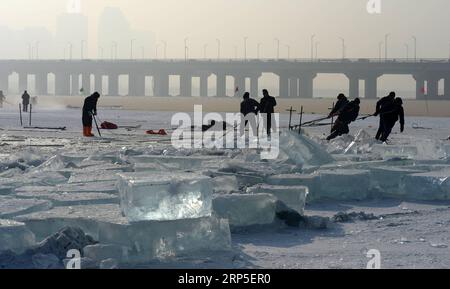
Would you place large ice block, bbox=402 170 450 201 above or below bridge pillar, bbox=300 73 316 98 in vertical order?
below

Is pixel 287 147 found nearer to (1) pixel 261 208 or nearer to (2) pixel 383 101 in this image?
(1) pixel 261 208

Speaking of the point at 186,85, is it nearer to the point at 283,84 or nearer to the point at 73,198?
the point at 283,84

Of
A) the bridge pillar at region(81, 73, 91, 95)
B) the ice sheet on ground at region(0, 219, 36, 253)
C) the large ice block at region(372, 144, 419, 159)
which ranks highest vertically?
the bridge pillar at region(81, 73, 91, 95)

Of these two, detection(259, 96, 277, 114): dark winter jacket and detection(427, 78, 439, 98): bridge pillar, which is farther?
detection(427, 78, 439, 98): bridge pillar

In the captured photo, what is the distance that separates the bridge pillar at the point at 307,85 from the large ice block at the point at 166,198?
359ft

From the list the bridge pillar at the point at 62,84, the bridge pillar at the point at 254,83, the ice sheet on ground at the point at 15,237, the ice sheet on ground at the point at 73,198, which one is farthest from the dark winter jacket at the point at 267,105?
the bridge pillar at the point at 62,84

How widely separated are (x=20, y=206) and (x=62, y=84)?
13316 centimetres

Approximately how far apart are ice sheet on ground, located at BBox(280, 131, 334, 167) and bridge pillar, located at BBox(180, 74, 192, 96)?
379ft

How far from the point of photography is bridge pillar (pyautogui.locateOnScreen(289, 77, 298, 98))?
117375 mm

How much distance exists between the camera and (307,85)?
11606 cm

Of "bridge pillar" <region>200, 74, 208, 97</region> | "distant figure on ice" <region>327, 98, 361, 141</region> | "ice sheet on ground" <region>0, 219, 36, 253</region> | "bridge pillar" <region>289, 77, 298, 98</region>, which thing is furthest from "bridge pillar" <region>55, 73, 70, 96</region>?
"ice sheet on ground" <region>0, 219, 36, 253</region>

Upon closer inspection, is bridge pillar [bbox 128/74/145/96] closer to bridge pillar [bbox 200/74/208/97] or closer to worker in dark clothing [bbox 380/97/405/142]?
bridge pillar [bbox 200/74/208/97]

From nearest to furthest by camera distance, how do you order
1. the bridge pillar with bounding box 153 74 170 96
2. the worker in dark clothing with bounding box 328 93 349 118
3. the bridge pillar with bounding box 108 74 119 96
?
the worker in dark clothing with bounding box 328 93 349 118, the bridge pillar with bounding box 153 74 170 96, the bridge pillar with bounding box 108 74 119 96

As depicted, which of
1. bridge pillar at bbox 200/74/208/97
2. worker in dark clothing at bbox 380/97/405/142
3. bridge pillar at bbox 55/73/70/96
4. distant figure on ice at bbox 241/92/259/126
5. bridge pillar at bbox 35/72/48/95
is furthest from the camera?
bridge pillar at bbox 35/72/48/95
